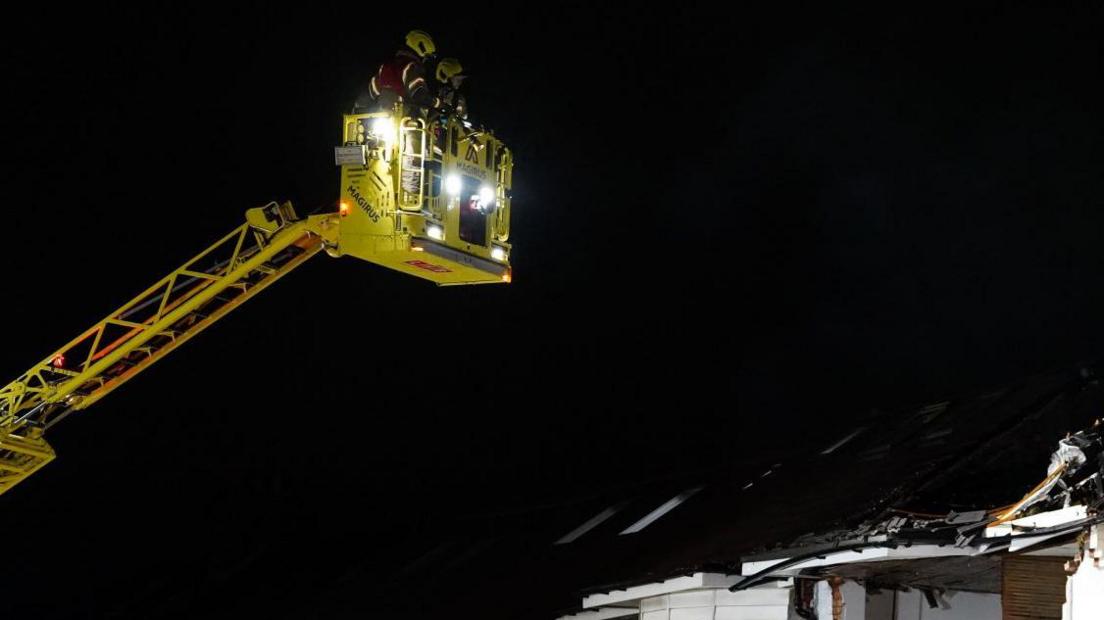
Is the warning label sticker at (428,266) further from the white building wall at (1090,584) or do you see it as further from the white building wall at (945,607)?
the white building wall at (1090,584)

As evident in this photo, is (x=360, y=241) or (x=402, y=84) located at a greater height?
(x=402, y=84)

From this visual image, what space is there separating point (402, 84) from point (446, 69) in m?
0.83

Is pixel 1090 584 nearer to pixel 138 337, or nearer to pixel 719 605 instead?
pixel 719 605

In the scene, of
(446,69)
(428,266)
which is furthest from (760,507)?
(446,69)

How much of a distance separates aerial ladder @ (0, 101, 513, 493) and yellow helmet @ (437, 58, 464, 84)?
0.66 m

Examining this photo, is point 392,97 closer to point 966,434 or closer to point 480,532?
point 966,434

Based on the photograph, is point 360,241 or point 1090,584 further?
point 360,241

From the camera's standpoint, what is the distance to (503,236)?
51.5 ft

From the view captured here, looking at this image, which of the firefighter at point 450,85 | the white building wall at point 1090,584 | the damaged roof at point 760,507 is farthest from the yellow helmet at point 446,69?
the white building wall at point 1090,584

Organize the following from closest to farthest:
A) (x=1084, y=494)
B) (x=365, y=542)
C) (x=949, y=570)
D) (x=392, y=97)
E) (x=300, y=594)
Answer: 1. (x=1084, y=494)
2. (x=949, y=570)
3. (x=392, y=97)
4. (x=300, y=594)
5. (x=365, y=542)

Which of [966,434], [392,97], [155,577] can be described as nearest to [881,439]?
[966,434]

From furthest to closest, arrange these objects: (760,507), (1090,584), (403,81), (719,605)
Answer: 1. (760,507)
2. (403,81)
3. (719,605)
4. (1090,584)

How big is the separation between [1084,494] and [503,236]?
7.89m

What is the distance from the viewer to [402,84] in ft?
48.8
